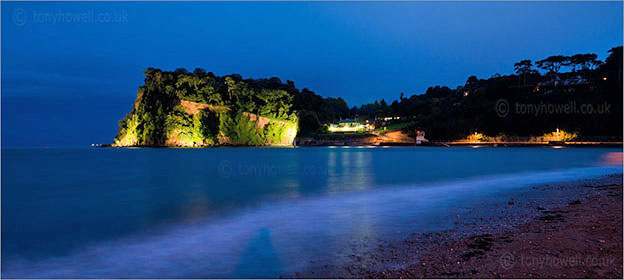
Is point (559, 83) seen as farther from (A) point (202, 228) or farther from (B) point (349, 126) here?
(A) point (202, 228)

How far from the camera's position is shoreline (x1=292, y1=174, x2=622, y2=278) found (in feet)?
16.4

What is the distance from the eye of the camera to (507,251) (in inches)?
232

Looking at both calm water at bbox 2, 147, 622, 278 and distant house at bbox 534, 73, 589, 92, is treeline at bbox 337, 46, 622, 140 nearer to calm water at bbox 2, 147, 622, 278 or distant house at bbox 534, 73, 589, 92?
distant house at bbox 534, 73, 589, 92

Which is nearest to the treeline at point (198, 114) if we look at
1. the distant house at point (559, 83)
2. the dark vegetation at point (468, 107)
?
the dark vegetation at point (468, 107)

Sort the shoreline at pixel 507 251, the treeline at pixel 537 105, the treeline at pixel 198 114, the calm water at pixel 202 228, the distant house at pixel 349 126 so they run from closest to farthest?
1. the shoreline at pixel 507 251
2. the calm water at pixel 202 228
3. the treeline at pixel 537 105
4. the treeline at pixel 198 114
5. the distant house at pixel 349 126

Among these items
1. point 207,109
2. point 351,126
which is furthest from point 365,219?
point 351,126

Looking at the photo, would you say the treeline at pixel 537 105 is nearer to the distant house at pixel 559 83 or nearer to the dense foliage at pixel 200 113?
the distant house at pixel 559 83

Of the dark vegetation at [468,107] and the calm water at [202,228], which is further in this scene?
the dark vegetation at [468,107]

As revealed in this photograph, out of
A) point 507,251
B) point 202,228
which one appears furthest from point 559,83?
point 202,228

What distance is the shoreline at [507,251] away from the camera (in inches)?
197

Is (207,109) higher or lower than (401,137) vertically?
higher

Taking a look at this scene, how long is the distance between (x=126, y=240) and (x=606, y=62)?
468 feet

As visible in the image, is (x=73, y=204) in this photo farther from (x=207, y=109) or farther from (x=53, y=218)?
(x=207, y=109)

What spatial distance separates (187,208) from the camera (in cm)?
1277
